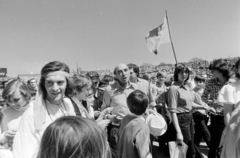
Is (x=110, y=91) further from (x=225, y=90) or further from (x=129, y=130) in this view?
(x=225, y=90)

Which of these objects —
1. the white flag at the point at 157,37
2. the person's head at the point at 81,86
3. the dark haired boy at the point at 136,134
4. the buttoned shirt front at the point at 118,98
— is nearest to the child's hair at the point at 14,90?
the person's head at the point at 81,86

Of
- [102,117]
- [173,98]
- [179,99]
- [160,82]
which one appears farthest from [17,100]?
[160,82]

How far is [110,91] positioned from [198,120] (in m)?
1.98

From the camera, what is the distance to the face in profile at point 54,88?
4.72ft

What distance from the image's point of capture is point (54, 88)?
1438mm

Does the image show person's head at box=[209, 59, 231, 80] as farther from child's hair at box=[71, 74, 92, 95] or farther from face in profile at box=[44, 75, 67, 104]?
face in profile at box=[44, 75, 67, 104]

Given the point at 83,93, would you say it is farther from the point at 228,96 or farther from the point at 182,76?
the point at 228,96

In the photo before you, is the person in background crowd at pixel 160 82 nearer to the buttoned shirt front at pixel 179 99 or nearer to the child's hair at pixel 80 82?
the buttoned shirt front at pixel 179 99

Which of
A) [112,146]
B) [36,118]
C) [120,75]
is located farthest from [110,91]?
[36,118]

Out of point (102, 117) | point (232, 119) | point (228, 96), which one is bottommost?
point (102, 117)

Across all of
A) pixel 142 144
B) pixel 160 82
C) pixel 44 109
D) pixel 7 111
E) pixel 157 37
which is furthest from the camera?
pixel 157 37

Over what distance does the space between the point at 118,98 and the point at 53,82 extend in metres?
1.53

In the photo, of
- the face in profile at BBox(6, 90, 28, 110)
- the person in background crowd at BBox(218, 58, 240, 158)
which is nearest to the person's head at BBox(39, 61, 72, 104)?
the face in profile at BBox(6, 90, 28, 110)

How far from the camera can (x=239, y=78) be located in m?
2.00
